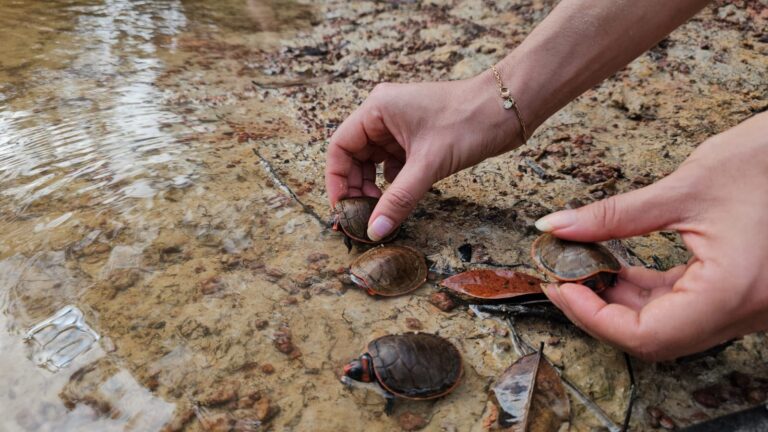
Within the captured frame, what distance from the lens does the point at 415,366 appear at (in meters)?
2.14

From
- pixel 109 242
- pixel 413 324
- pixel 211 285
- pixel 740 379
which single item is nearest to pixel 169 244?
pixel 109 242

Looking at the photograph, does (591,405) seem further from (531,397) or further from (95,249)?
(95,249)

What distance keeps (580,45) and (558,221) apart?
3.22 ft

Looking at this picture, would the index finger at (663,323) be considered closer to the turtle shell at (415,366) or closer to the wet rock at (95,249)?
the turtle shell at (415,366)

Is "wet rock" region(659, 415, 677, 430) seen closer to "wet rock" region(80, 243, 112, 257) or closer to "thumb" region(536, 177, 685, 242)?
"thumb" region(536, 177, 685, 242)

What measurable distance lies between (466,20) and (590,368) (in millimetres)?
5320

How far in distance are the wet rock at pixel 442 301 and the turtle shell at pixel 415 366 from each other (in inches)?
12.1

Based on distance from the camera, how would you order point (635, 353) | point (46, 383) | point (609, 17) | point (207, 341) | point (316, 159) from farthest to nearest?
point (316, 159)
point (609, 17)
point (207, 341)
point (46, 383)
point (635, 353)

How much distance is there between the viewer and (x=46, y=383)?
2.16 metres

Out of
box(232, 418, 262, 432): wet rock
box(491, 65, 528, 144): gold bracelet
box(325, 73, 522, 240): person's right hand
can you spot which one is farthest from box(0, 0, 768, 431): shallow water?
box(491, 65, 528, 144): gold bracelet

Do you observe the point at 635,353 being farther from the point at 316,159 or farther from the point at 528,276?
the point at 316,159

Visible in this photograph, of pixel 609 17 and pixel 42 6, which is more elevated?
pixel 609 17

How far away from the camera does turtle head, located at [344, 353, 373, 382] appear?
215cm

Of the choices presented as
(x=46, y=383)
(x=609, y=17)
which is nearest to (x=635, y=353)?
(x=609, y=17)
